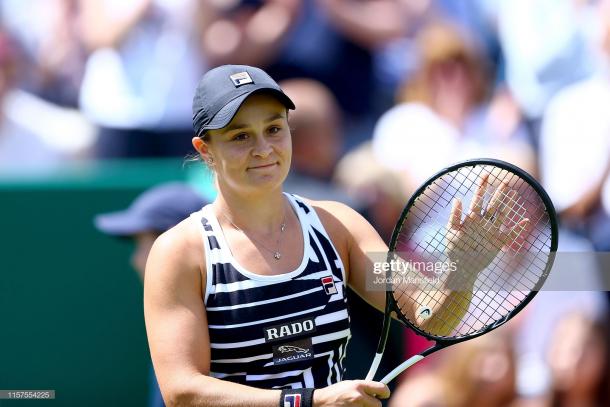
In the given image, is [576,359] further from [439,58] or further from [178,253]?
[178,253]

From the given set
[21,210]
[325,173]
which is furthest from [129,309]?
[325,173]

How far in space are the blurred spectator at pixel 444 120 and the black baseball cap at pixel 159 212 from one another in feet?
3.13

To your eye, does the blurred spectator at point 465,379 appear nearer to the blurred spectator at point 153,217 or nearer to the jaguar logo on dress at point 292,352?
the blurred spectator at point 153,217

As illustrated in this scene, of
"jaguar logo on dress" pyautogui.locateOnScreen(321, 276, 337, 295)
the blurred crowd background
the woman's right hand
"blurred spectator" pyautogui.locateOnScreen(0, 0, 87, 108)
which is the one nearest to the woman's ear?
"jaguar logo on dress" pyautogui.locateOnScreen(321, 276, 337, 295)

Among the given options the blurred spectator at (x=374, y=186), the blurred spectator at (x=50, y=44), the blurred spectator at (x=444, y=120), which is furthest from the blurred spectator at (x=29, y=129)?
the blurred spectator at (x=444, y=120)

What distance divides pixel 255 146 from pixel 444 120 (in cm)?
226

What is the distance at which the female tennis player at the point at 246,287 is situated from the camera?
2654 mm

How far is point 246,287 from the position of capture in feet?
8.89

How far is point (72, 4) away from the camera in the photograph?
5.06 meters

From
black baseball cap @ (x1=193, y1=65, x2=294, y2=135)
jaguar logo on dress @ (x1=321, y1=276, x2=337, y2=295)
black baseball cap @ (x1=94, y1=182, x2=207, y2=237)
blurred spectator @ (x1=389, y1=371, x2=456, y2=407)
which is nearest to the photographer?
black baseball cap @ (x1=193, y1=65, x2=294, y2=135)

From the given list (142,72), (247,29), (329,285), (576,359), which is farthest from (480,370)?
(329,285)

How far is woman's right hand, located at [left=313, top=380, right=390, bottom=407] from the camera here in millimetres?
2578

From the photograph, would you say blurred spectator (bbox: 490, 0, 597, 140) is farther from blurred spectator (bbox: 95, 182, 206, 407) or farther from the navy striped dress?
the navy striped dress

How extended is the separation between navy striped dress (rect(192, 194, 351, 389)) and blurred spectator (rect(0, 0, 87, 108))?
98.7 inches
